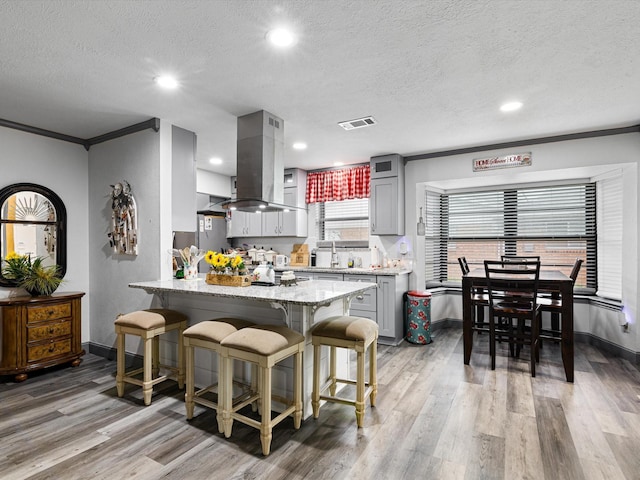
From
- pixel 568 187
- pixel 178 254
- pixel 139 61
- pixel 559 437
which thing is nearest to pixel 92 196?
pixel 178 254

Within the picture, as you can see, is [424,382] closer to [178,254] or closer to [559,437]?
[559,437]

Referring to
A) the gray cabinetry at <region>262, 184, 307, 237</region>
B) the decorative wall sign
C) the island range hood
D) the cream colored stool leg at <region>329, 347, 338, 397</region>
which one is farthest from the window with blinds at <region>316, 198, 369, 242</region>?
the cream colored stool leg at <region>329, 347, 338, 397</region>

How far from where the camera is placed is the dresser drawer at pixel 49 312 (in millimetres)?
3381

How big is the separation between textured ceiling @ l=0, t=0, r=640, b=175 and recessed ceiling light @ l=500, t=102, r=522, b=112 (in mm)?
77

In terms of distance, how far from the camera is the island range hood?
328 centimetres

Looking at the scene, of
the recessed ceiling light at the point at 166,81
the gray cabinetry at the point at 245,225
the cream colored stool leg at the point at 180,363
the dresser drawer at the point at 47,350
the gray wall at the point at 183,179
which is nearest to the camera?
the recessed ceiling light at the point at 166,81

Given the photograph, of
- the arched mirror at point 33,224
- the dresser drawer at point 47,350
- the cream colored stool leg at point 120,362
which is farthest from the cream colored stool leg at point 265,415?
the arched mirror at point 33,224

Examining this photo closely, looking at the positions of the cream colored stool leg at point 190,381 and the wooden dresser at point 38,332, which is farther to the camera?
the wooden dresser at point 38,332

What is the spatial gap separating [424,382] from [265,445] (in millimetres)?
1721

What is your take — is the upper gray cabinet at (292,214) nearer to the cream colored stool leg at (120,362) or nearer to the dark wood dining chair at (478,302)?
the dark wood dining chair at (478,302)

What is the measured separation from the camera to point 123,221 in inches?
149

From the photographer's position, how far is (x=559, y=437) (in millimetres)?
2320

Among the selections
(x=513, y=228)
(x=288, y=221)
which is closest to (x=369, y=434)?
(x=288, y=221)

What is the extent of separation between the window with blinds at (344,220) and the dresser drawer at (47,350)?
369 cm
